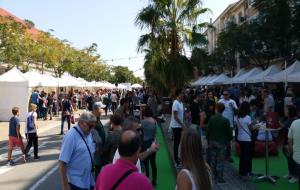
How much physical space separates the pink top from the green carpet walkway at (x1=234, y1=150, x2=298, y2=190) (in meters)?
6.49

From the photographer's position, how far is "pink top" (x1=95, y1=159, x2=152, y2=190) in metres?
3.48

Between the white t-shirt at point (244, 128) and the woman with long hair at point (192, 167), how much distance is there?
20.1ft

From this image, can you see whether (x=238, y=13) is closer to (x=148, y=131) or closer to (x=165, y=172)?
(x=165, y=172)

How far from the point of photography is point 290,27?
22562mm

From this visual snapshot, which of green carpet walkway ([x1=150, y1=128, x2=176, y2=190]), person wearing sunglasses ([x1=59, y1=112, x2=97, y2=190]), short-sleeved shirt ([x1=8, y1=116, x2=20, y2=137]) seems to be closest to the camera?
person wearing sunglasses ([x1=59, y1=112, x2=97, y2=190])

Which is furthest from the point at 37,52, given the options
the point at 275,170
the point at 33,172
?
the point at 275,170

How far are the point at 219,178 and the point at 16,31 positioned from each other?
82.5 feet

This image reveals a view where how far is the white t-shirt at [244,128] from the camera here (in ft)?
32.8

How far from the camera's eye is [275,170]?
11414mm

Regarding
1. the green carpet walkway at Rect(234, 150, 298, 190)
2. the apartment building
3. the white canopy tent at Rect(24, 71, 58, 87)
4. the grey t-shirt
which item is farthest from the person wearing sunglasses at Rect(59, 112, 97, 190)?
the apartment building

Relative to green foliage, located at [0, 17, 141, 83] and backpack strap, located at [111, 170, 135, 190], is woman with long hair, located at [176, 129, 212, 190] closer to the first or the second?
backpack strap, located at [111, 170, 135, 190]

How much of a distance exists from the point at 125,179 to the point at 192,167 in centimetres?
65

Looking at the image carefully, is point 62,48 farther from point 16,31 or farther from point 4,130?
point 4,130

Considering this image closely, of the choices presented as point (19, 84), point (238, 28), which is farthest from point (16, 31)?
point (238, 28)
